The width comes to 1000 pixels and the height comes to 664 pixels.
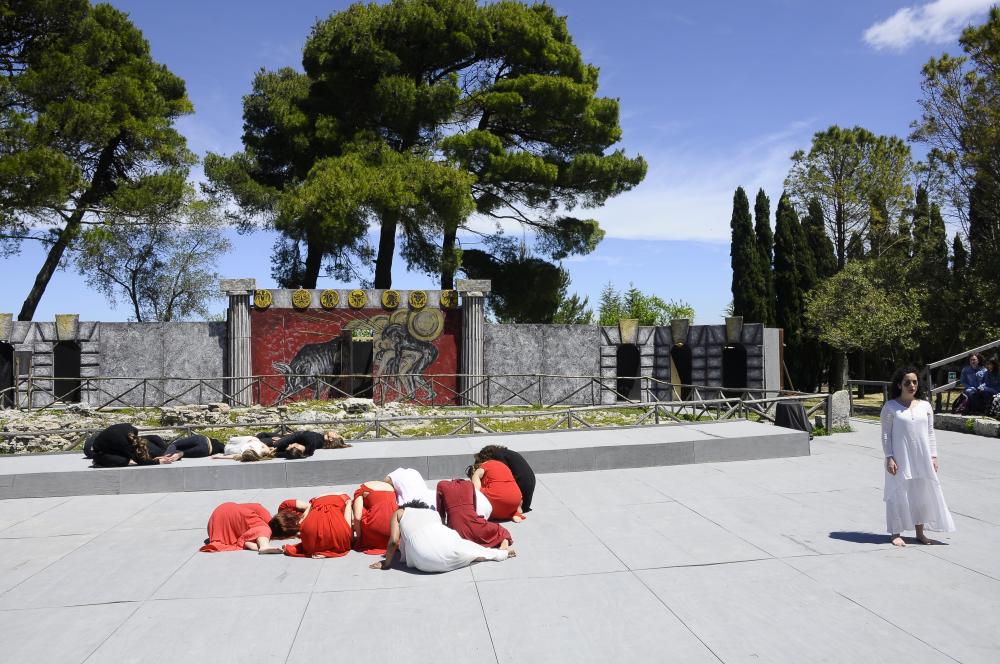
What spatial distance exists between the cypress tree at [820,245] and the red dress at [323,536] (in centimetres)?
3337

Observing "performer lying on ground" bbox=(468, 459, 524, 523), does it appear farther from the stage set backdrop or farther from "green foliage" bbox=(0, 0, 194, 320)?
"green foliage" bbox=(0, 0, 194, 320)

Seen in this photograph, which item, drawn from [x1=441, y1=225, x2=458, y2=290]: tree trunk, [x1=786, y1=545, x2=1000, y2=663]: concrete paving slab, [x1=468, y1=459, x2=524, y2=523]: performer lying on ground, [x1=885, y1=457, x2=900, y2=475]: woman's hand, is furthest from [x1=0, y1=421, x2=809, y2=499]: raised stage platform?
[x1=441, y1=225, x2=458, y2=290]: tree trunk

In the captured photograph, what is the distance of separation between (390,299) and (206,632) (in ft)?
59.1

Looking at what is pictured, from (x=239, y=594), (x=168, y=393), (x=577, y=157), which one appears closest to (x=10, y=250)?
(x=168, y=393)

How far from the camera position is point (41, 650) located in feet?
14.5

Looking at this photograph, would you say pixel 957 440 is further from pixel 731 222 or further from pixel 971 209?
pixel 731 222

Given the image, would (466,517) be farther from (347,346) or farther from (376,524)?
(347,346)

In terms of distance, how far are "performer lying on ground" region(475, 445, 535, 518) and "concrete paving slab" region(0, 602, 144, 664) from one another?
3602 mm

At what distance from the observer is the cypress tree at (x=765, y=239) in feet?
111

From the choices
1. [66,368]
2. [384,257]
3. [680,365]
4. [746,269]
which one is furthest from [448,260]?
[746,269]

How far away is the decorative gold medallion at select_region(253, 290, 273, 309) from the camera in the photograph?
72.1 feet

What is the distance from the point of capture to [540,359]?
2327cm

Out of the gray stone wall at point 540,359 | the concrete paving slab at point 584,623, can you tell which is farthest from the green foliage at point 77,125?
the concrete paving slab at point 584,623

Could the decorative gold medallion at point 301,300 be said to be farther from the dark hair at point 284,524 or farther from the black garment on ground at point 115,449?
the dark hair at point 284,524
